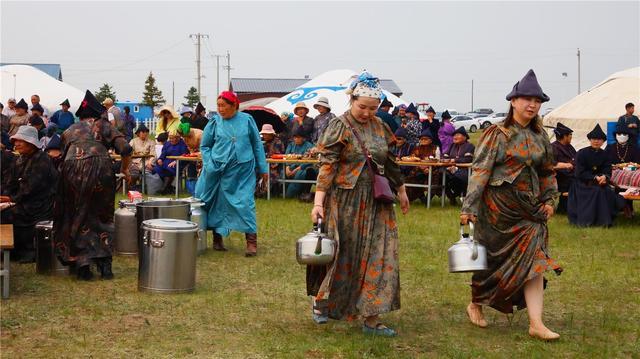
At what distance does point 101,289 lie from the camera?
7.93 meters

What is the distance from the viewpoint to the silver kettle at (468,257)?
6.12 m

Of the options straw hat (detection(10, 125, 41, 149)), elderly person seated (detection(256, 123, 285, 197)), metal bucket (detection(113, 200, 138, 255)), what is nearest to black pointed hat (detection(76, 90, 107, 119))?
straw hat (detection(10, 125, 41, 149))

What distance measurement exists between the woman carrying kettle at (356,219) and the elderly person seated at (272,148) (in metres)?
10.7

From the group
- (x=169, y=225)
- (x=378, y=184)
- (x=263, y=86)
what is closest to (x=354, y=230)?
(x=378, y=184)

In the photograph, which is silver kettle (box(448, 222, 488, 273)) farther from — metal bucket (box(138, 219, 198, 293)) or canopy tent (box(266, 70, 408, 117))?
canopy tent (box(266, 70, 408, 117))

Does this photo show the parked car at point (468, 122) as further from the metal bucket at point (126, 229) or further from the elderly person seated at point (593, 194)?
the metal bucket at point (126, 229)

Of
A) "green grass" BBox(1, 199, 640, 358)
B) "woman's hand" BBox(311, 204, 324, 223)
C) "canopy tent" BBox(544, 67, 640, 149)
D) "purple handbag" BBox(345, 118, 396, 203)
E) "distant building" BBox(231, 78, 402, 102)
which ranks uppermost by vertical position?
"distant building" BBox(231, 78, 402, 102)

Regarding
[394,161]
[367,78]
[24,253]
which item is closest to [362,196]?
[394,161]

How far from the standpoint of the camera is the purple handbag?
620 centimetres

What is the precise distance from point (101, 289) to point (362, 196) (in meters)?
2.91

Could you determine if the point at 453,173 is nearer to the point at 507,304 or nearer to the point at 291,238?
the point at 291,238

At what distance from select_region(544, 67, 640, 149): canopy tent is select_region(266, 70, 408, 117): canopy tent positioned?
4898 mm

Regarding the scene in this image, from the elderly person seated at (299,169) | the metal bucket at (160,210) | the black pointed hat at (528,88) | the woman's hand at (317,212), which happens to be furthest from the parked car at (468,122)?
the woman's hand at (317,212)

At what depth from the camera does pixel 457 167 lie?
15.5 m
